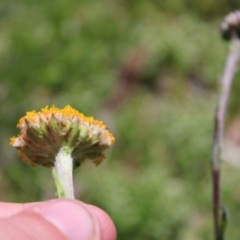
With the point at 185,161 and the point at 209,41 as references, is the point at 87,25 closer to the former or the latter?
the point at 209,41

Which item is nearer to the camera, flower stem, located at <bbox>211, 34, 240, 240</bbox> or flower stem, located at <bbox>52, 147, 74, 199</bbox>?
flower stem, located at <bbox>52, 147, 74, 199</bbox>

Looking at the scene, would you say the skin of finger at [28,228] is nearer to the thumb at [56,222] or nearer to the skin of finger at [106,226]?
the thumb at [56,222]

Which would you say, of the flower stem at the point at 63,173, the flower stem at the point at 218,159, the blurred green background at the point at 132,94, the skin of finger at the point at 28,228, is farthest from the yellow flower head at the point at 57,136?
the blurred green background at the point at 132,94

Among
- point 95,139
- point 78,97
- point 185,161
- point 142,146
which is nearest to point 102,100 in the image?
point 78,97

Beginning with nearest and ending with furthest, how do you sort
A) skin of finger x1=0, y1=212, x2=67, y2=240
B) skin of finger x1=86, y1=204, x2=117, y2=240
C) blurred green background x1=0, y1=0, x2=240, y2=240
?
1. skin of finger x1=0, y1=212, x2=67, y2=240
2. skin of finger x1=86, y1=204, x2=117, y2=240
3. blurred green background x1=0, y1=0, x2=240, y2=240

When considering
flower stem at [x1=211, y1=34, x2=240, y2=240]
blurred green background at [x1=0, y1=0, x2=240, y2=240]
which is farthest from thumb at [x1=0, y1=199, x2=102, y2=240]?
blurred green background at [x1=0, y1=0, x2=240, y2=240]

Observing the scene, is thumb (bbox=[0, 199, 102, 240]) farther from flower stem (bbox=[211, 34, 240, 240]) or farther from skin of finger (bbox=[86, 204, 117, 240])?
flower stem (bbox=[211, 34, 240, 240])
